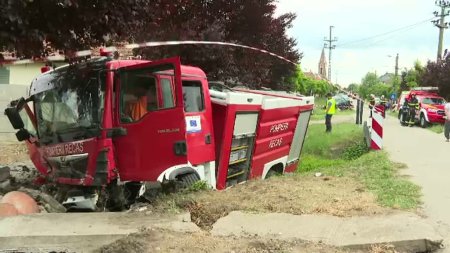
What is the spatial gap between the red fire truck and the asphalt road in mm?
2817

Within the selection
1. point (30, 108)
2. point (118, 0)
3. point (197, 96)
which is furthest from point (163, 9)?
point (30, 108)

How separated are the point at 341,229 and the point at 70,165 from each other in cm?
334

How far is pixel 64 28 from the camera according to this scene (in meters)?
5.40

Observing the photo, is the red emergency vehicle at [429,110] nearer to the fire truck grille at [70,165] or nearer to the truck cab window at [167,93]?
the truck cab window at [167,93]

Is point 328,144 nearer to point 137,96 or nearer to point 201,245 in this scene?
point 137,96

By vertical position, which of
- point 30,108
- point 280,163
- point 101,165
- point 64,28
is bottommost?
point 280,163

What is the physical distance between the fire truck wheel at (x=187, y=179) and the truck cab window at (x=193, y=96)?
0.90 metres

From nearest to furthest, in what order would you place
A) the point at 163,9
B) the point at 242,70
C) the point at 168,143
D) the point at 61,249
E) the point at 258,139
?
1. the point at 61,249
2. the point at 168,143
3. the point at 163,9
4. the point at 258,139
5. the point at 242,70

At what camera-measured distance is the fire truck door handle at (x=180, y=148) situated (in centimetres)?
620

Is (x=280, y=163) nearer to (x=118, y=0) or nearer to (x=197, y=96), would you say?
(x=197, y=96)

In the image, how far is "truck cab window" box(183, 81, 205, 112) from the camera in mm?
7082

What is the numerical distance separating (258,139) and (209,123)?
4.80 ft

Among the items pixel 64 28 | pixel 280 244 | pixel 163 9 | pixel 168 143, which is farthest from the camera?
pixel 163 9

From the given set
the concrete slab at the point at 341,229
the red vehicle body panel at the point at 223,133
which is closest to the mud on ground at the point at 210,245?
the concrete slab at the point at 341,229
